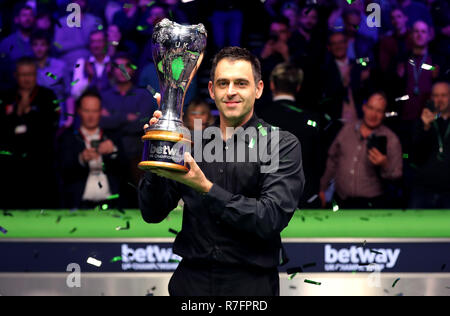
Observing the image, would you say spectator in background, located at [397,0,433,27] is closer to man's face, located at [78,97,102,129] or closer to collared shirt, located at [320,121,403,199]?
collared shirt, located at [320,121,403,199]

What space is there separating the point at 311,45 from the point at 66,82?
99.8 inches

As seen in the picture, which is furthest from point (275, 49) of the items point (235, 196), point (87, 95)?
point (235, 196)

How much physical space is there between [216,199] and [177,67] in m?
0.60

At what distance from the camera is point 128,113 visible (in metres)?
6.07

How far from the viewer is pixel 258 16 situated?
284 inches

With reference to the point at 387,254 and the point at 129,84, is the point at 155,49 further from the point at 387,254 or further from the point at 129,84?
the point at 129,84

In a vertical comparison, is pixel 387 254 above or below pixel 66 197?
below

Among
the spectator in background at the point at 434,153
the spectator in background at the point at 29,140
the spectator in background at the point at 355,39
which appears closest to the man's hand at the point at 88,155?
the spectator in background at the point at 29,140

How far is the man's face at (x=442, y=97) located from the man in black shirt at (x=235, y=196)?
3917mm

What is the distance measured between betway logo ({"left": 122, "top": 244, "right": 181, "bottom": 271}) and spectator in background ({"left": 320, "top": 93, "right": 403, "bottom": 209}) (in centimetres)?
190

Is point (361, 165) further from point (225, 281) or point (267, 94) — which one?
point (225, 281)

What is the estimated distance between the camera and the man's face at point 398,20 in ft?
21.8

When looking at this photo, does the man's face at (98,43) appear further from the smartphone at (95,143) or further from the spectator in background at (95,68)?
the smartphone at (95,143)
